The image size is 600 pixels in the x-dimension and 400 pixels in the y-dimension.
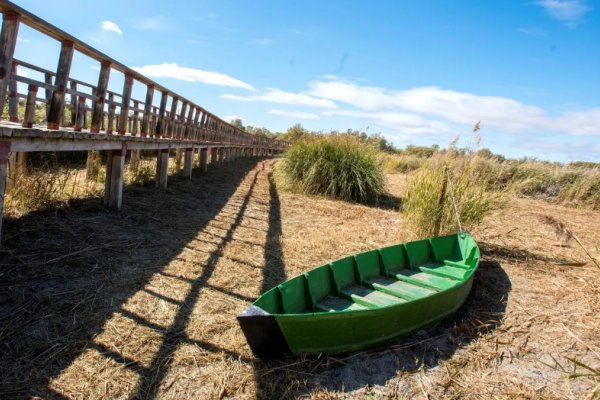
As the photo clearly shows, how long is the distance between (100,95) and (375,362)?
207 inches

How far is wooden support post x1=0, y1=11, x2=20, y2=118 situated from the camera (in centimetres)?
394

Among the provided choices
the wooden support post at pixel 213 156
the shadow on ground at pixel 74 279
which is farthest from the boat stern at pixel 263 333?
the wooden support post at pixel 213 156

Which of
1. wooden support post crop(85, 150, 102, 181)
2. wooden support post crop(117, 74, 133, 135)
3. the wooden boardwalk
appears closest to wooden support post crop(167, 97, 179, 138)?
the wooden boardwalk

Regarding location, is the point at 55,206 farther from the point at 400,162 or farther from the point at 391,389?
the point at 400,162

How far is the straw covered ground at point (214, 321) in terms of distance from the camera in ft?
10.1

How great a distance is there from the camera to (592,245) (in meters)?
8.78

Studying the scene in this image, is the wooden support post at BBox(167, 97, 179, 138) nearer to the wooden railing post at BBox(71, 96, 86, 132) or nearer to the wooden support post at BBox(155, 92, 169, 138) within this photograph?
the wooden support post at BBox(155, 92, 169, 138)

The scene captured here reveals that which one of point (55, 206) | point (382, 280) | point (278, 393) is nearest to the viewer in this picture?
point (278, 393)

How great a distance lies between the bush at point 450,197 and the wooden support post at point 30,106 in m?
5.49

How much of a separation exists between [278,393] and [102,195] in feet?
19.9

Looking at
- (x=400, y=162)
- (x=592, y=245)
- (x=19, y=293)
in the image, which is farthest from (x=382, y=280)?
(x=400, y=162)

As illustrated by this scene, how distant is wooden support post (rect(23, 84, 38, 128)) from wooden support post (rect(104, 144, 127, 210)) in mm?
2290

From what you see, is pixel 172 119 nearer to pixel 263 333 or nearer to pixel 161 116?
pixel 161 116

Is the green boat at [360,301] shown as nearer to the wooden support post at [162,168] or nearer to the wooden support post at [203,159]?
the wooden support post at [162,168]
